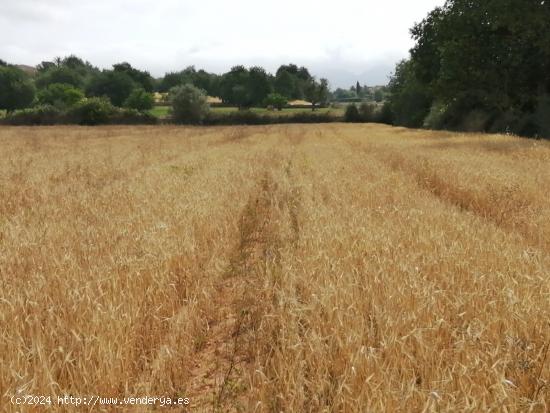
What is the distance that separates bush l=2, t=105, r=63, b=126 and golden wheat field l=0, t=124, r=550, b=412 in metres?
71.5

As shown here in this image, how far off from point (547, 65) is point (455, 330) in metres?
34.9

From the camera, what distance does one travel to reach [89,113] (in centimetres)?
6831

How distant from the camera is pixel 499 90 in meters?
31.6

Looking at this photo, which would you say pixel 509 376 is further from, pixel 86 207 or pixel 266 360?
pixel 86 207

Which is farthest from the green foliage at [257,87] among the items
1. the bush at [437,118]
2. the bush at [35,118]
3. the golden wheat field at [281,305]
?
the golden wheat field at [281,305]

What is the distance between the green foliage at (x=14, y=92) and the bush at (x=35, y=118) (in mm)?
31433

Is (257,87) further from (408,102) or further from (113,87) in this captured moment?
(408,102)

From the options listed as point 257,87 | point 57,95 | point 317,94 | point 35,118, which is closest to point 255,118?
point 35,118

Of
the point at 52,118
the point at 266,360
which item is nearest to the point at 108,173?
the point at 266,360

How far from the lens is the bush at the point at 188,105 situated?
72812 mm

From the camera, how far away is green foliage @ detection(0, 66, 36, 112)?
306ft

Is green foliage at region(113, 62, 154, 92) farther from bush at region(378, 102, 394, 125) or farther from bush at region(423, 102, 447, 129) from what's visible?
bush at region(423, 102, 447, 129)

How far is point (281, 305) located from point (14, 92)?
11415cm

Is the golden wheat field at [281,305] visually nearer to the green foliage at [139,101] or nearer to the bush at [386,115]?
the bush at [386,115]
